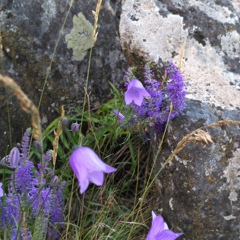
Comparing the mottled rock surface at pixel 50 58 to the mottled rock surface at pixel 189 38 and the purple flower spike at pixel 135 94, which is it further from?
the purple flower spike at pixel 135 94

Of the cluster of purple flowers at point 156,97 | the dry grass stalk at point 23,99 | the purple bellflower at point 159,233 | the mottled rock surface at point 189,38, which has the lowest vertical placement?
the purple bellflower at point 159,233

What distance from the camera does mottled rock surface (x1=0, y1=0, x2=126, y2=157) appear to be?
9.04 feet

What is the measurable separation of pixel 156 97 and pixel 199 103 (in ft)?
0.66

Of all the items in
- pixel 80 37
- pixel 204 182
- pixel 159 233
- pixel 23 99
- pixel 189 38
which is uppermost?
pixel 23 99

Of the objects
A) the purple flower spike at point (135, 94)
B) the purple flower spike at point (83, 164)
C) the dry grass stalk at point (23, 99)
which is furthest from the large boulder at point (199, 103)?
the dry grass stalk at point (23, 99)

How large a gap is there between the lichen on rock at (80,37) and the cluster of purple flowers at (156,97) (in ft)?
1.85

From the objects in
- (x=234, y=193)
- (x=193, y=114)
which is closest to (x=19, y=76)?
(x=193, y=114)

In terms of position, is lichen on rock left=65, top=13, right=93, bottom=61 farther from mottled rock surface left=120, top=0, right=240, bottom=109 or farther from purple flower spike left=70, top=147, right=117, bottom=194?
purple flower spike left=70, top=147, right=117, bottom=194

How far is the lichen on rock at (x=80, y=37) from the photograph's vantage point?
293 centimetres

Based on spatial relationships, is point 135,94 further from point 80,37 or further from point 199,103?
point 80,37

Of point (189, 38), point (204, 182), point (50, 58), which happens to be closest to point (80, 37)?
point (50, 58)

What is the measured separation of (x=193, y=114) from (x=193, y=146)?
0.15 meters

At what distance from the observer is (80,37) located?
2.96m

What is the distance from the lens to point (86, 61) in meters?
2.96
